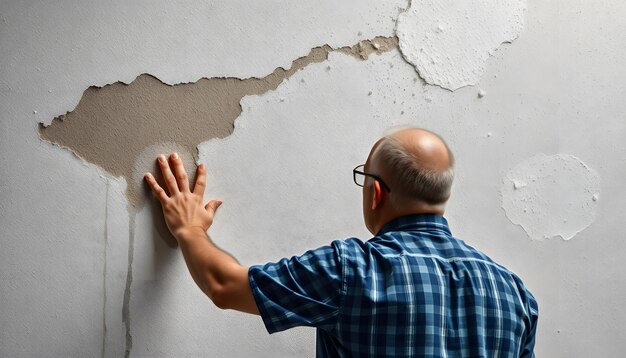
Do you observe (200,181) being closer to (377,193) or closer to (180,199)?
(180,199)

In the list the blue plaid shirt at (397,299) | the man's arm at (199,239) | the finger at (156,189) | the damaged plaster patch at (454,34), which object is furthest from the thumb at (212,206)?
the damaged plaster patch at (454,34)

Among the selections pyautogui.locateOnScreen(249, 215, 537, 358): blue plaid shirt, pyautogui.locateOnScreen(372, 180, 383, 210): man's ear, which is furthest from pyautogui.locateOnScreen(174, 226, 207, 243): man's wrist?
pyautogui.locateOnScreen(372, 180, 383, 210): man's ear

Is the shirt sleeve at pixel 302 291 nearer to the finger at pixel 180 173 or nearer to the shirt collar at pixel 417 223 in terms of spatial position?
the shirt collar at pixel 417 223

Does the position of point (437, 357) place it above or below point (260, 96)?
below

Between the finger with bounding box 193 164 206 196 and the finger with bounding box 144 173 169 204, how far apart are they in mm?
80

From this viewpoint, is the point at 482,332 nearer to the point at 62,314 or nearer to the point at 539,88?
the point at 539,88

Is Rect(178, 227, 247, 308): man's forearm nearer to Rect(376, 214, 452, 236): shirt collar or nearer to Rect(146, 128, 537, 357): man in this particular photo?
Rect(146, 128, 537, 357): man

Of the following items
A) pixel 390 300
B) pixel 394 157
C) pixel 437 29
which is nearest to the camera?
pixel 390 300

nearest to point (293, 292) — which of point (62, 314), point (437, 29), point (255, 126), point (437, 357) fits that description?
point (437, 357)

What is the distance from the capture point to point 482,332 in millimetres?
1326

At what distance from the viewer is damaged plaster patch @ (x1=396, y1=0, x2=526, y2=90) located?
6.28ft

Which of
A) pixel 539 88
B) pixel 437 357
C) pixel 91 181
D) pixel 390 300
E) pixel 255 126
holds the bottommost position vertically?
pixel 437 357

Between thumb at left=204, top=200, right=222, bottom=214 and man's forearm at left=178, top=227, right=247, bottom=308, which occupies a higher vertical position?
thumb at left=204, top=200, right=222, bottom=214

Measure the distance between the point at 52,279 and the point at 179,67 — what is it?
64 centimetres
